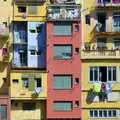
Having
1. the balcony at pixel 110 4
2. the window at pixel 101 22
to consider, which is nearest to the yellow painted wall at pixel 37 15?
the window at pixel 101 22

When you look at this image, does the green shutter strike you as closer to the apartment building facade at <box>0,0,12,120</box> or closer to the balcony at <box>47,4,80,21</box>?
the apartment building facade at <box>0,0,12,120</box>

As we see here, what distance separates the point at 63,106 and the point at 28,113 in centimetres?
290

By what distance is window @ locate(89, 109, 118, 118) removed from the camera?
71750mm

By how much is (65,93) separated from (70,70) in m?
1.89

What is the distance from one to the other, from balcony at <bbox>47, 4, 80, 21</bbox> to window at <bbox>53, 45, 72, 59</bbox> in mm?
2269

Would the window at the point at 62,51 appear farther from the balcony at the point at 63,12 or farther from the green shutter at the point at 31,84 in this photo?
the green shutter at the point at 31,84

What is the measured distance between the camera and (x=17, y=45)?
72938mm

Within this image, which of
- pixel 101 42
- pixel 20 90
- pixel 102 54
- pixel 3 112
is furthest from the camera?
pixel 101 42

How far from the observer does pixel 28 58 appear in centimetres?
7288

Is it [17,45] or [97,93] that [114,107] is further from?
[17,45]

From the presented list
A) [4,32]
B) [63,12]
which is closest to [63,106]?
[63,12]

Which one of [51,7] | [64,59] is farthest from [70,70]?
[51,7]

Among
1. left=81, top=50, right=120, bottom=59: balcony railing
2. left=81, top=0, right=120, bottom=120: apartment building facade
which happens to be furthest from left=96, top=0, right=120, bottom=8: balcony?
left=81, top=50, right=120, bottom=59: balcony railing

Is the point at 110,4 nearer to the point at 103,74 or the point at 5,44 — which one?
the point at 103,74
